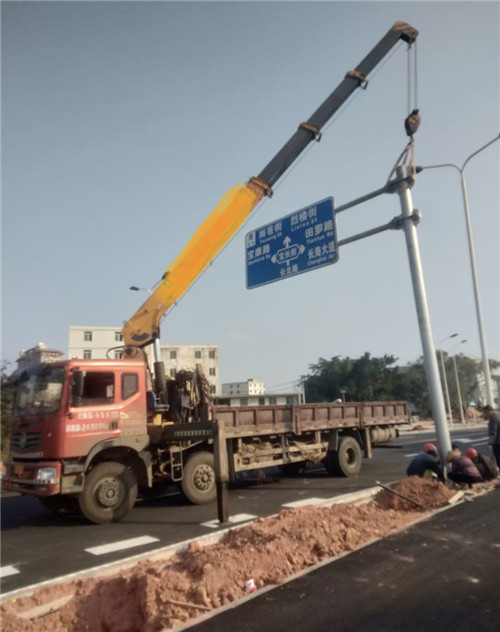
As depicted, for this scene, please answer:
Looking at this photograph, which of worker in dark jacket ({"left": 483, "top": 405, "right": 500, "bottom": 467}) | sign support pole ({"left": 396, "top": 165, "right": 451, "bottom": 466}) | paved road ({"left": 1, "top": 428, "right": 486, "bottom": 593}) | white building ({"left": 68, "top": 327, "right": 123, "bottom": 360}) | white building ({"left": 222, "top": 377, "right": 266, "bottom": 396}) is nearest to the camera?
paved road ({"left": 1, "top": 428, "right": 486, "bottom": 593})

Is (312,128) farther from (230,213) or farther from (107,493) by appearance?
(107,493)

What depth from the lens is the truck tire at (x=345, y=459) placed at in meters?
10.5

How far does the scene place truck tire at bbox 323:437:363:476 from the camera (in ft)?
34.5

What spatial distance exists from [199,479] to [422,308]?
5438 millimetres

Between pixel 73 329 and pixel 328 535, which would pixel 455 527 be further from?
pixel 73 329

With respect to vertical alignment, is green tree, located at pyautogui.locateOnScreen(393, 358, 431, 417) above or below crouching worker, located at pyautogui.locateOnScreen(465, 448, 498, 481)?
above

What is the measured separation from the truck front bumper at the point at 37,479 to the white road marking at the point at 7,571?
1.26 meters

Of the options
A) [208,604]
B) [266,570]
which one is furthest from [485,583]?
[208,604]

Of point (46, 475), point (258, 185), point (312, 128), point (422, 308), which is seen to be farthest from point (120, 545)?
point (312, 128)

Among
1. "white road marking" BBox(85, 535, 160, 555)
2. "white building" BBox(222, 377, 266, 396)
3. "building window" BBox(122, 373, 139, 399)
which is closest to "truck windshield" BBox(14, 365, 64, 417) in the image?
"building window" BBox(122, 373, 139, 399)

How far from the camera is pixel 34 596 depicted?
12.6 ft

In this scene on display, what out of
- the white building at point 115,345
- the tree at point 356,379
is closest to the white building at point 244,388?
the white building at point 115,345

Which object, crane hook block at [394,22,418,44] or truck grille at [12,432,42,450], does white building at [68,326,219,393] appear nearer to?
crane hook block at [394,22,418,44]

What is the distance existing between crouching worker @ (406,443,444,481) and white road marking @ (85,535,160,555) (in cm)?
522
